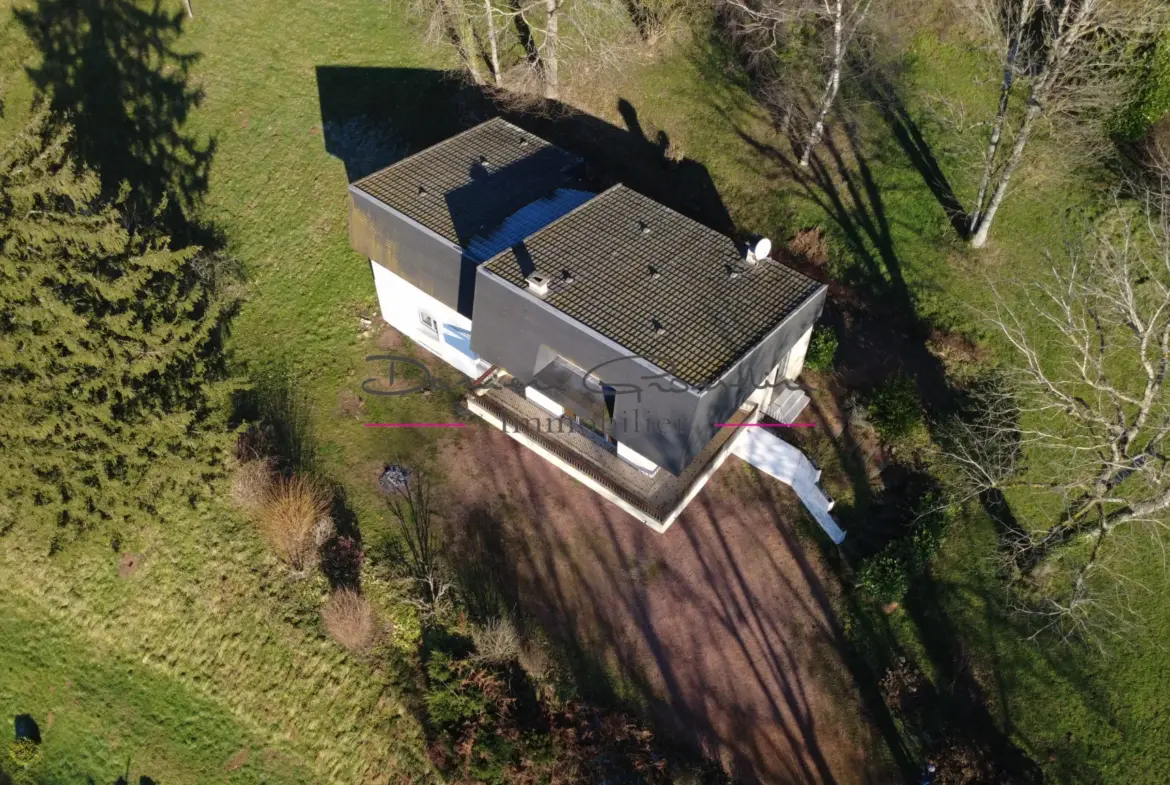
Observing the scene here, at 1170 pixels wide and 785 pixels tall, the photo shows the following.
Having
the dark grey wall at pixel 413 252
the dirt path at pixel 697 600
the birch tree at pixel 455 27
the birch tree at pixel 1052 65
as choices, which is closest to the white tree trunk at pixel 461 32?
the birch tree at pixel 455 27

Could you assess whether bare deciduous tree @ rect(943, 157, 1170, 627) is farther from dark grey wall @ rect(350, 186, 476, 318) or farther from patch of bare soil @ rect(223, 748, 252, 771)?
patch of bare soil @ rect(223, 748, 252, 771)

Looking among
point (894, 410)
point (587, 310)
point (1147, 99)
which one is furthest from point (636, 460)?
point (1147, 99)

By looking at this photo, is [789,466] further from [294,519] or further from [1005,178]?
[294,519]

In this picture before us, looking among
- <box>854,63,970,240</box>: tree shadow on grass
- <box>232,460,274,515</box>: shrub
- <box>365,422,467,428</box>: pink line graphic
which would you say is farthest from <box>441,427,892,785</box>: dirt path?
<box>854,63,970,240</box>: tree shadow on grass

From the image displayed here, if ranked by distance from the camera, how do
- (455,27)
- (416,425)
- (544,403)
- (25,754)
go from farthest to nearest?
(455,27) < (416,425) < (544,403) < (25,754)

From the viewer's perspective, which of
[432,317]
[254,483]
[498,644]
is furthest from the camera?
[432,317]

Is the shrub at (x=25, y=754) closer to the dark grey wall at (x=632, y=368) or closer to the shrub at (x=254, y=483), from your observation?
the shrub at (x=254, y=483)
